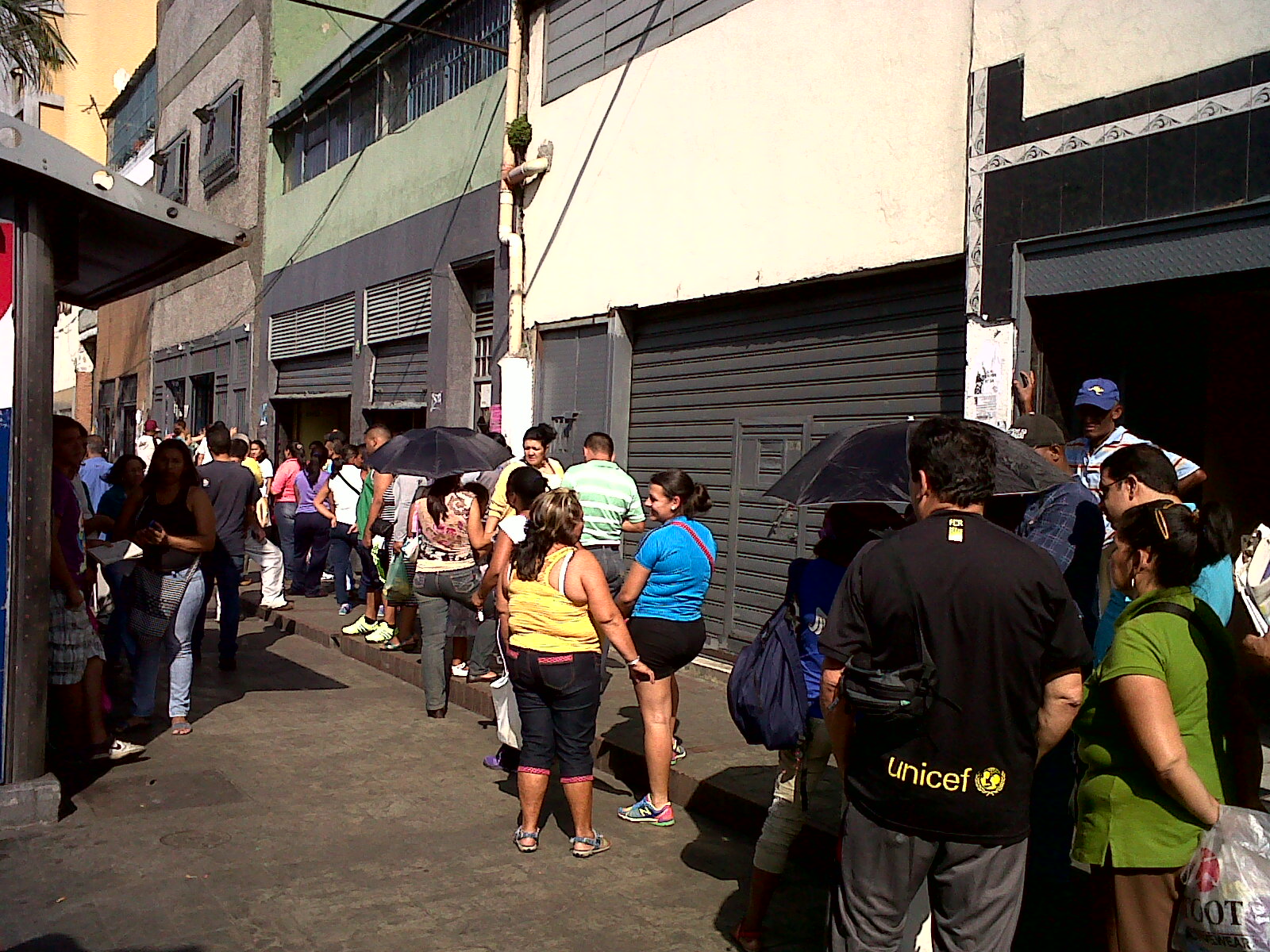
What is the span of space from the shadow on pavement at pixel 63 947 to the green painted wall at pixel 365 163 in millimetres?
10351

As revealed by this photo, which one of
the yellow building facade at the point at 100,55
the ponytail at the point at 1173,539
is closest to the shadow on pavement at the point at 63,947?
the ponytail at the point at 1173,539

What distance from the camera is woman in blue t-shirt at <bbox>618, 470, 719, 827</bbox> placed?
6.05 m

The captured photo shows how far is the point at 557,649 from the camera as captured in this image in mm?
5445

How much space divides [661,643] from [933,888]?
3.09 metres

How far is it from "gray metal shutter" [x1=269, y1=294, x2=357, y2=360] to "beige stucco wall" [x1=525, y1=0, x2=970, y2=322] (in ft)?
17.3

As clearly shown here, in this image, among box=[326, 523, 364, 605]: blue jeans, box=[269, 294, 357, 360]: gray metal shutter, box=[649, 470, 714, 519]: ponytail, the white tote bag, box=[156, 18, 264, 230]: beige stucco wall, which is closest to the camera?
box=[649, 470, 714, 519]: ponytail

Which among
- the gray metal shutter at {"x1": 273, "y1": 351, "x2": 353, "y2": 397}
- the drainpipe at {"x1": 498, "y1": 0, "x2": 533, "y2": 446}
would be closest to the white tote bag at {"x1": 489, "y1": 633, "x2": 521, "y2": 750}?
the drainpipe at {"x1": 498, "y1": 0, "x2": 533, "y2": 446}

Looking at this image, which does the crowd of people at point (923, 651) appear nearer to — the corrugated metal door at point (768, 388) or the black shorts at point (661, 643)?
the black shorts at point (661, 643)

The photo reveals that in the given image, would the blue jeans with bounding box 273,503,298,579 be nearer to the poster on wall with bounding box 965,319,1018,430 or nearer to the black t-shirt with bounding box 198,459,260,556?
the black t-shirt with bounding box 198,459,260,556

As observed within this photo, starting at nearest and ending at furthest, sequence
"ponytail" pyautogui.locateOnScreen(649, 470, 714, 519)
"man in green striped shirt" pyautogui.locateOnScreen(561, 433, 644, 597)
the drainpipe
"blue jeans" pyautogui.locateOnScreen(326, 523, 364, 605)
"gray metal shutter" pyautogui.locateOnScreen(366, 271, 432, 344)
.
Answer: "ponytail" pyautogui.locateOnScreen(649, 470, 714, 519) → "man in green striped shirt" pyautogui.locateOnScreen(561, 433, 644, 597) → "blue jeans" pyautogui.locateOnScreen(326, 523, 364, 605) → the drainpipe → "gray metal shutter" pyautogui.locateOnScreen(366, 271, 432, 344)

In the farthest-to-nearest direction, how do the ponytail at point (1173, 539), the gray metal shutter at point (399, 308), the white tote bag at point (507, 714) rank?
the gray metal shutter at point (399, 308) → the white tote bag at point (507, 714) → the ponytail at point (1173, 539)

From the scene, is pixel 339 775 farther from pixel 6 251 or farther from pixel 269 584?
pixel 269 584

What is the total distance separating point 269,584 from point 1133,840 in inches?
445

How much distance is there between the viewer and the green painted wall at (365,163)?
46.1 feet
